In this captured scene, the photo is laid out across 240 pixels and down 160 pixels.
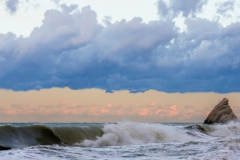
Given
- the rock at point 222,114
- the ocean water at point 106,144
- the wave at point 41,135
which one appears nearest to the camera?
the ocean water at point 106,144

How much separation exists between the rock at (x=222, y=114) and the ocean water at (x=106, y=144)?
35.9m

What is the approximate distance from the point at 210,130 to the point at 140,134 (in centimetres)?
1711

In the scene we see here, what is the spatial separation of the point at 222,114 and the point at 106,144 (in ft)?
162

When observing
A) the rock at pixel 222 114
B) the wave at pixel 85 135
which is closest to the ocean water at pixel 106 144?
the wave at pixel 85 135

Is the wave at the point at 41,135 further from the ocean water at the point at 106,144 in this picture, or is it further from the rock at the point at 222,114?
the rock at the point at 222,114

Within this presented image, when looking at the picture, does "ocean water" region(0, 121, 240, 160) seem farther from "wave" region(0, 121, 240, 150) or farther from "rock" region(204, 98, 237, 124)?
"rock" region(204, 98, 237, 124)

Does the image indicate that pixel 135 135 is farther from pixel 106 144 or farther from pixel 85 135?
pixel 85 135

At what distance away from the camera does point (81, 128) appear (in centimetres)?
2409

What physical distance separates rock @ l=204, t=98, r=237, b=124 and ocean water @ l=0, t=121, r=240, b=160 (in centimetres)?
3586

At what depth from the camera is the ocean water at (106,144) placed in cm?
1335

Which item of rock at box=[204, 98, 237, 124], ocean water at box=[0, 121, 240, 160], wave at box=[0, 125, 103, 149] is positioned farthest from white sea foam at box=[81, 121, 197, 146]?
rock at box=[204, 98, 237, 124]

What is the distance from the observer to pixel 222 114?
6725cm

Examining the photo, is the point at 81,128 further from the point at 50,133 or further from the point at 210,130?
the point at 210,130

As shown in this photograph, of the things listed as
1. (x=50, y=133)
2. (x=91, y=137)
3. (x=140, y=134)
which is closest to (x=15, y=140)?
(x=50, y=133)
